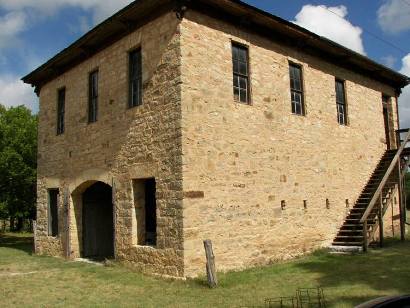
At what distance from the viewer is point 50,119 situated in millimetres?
15461

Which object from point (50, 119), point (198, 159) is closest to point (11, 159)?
→ point (50, 119)

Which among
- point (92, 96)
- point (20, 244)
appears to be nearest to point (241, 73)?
point (92, 96)

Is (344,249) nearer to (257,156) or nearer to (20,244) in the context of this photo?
(257,156)

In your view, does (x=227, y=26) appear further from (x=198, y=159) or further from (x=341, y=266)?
(x=341, y=266)

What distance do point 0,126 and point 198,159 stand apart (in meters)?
17.6

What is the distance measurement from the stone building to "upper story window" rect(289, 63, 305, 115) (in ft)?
0.11

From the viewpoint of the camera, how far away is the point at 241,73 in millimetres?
11273

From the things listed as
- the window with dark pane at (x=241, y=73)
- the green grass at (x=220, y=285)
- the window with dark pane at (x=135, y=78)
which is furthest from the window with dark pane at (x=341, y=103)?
the window with dark pane at (x=135, y=78)

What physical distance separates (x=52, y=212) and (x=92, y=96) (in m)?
4.82

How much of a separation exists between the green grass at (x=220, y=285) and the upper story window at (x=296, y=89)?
14.9ft

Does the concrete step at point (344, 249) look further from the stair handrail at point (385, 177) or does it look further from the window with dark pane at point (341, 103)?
the window with dark pane at point (341, 103)

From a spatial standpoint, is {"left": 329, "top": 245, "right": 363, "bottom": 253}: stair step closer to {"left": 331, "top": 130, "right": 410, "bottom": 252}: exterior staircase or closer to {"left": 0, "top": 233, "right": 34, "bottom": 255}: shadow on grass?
{"left": 331, "top": 130, "right": 410, "bottom": 252}: exterior staircase

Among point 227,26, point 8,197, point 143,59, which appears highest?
point 227,26

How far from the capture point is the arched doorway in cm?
1402
